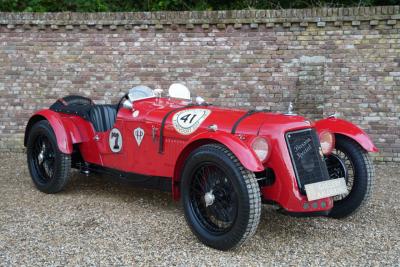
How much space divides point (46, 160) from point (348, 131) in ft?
11.4

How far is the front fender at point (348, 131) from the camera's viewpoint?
197 inches

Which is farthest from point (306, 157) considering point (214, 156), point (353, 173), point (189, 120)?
point (189, 120)

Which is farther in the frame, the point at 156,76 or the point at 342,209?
the point at 156,76

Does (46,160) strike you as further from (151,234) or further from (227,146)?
(227,146)

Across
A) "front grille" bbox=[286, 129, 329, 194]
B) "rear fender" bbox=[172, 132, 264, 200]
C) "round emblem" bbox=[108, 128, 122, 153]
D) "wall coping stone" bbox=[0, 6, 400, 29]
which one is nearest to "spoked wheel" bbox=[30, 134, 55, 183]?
"round emblem" bbox=[108, 128, 122, 153]

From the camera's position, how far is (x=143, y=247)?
4250 millimetres

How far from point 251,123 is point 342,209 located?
1398 millimetres

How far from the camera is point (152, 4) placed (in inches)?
396

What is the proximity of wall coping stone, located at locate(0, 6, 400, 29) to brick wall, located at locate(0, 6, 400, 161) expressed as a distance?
15mm

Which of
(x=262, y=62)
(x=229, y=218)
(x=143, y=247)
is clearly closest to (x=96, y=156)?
(x=143, y=247)

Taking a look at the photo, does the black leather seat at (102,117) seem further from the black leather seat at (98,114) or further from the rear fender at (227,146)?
the rear fender at (227,146)

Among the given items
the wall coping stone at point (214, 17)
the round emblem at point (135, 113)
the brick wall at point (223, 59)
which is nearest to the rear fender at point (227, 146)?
the round emblem at point (135, 113)

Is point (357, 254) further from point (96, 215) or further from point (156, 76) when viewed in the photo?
point (156, 76)

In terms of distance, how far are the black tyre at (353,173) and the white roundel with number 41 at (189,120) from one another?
1.37 metres
